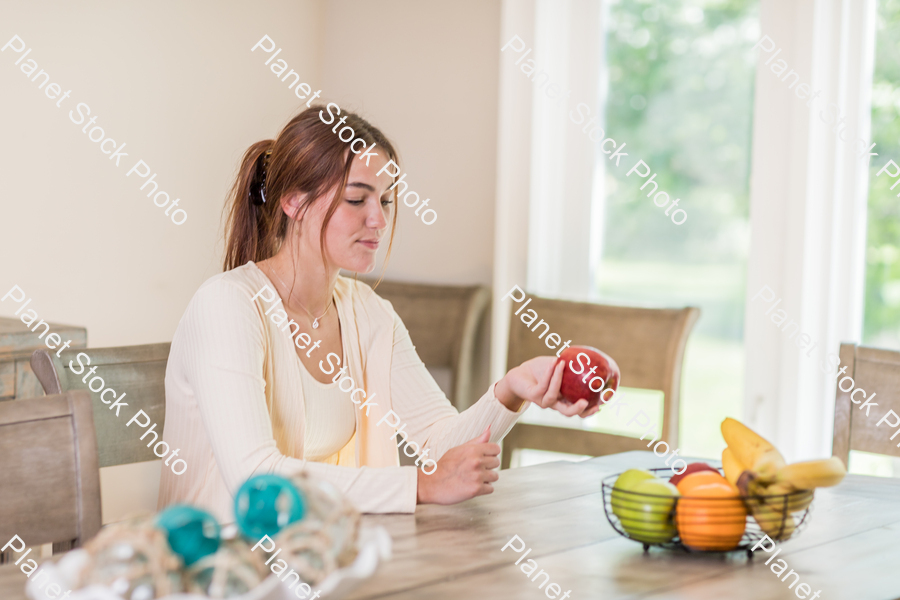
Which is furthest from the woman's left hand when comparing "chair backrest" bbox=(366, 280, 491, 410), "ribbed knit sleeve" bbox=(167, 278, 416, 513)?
"chair backrest" bbox=(366, 280, 491, 410)

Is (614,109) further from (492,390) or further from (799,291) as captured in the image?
(492,390)

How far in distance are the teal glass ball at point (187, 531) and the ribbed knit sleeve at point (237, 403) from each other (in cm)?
44

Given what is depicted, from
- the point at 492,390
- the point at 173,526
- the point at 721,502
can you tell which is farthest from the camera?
the point at 492,390

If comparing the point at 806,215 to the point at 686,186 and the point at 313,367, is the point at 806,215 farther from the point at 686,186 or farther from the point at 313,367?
the point at 313,367

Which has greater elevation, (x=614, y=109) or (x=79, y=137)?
(x=614, y=109)

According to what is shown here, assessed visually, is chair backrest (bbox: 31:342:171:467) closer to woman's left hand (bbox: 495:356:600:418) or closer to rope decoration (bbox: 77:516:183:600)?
woman's left hand (bbox: 495:356:600:418)

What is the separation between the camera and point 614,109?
2.58m

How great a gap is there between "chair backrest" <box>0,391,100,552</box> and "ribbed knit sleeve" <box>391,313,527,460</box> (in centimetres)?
61

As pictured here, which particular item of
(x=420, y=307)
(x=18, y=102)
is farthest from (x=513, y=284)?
(x=18, y=102)

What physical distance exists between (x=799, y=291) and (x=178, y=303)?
173 cm

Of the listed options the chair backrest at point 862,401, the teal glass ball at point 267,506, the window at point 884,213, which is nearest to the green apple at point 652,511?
the teal glass ball at point 267,506

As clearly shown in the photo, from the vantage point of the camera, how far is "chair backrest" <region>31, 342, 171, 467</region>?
4.30 feet

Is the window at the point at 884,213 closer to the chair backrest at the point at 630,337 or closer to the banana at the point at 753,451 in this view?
the chair backrest at the point at 630,337

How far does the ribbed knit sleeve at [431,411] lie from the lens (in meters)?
1.50
